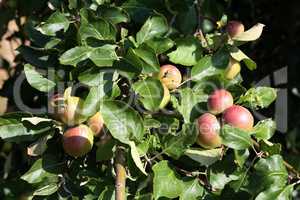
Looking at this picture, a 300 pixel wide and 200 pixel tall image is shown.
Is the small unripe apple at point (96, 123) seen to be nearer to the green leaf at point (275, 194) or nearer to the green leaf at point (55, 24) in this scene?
the green leaf at point (55, 24)

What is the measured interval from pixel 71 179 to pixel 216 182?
0.25 meters

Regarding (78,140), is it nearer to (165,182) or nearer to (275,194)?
(165,182)

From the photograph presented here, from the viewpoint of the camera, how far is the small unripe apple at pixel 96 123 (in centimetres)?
111

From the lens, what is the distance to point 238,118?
1.07 m

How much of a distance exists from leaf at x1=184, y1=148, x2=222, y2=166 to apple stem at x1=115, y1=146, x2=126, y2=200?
104mm

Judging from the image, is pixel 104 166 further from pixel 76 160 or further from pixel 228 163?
pixel 228 163

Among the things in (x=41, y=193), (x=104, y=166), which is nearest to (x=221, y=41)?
(x=104, y=166)

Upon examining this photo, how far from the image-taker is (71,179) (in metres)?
1.17

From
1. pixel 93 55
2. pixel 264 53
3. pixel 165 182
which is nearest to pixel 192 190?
pixel 165 182

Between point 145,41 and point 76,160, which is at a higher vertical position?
point 145,41

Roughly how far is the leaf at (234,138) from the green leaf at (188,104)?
76 mm

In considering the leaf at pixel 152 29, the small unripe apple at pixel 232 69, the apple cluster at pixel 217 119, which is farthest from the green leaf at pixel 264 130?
the leaf at pixel 152 29

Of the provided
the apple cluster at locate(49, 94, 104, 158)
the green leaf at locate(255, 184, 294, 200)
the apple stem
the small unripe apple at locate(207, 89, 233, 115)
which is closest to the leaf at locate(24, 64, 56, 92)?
the apple cluster at locate(49, 94, 104, 158)

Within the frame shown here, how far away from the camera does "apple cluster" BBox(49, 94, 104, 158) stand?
1090 millimetres
